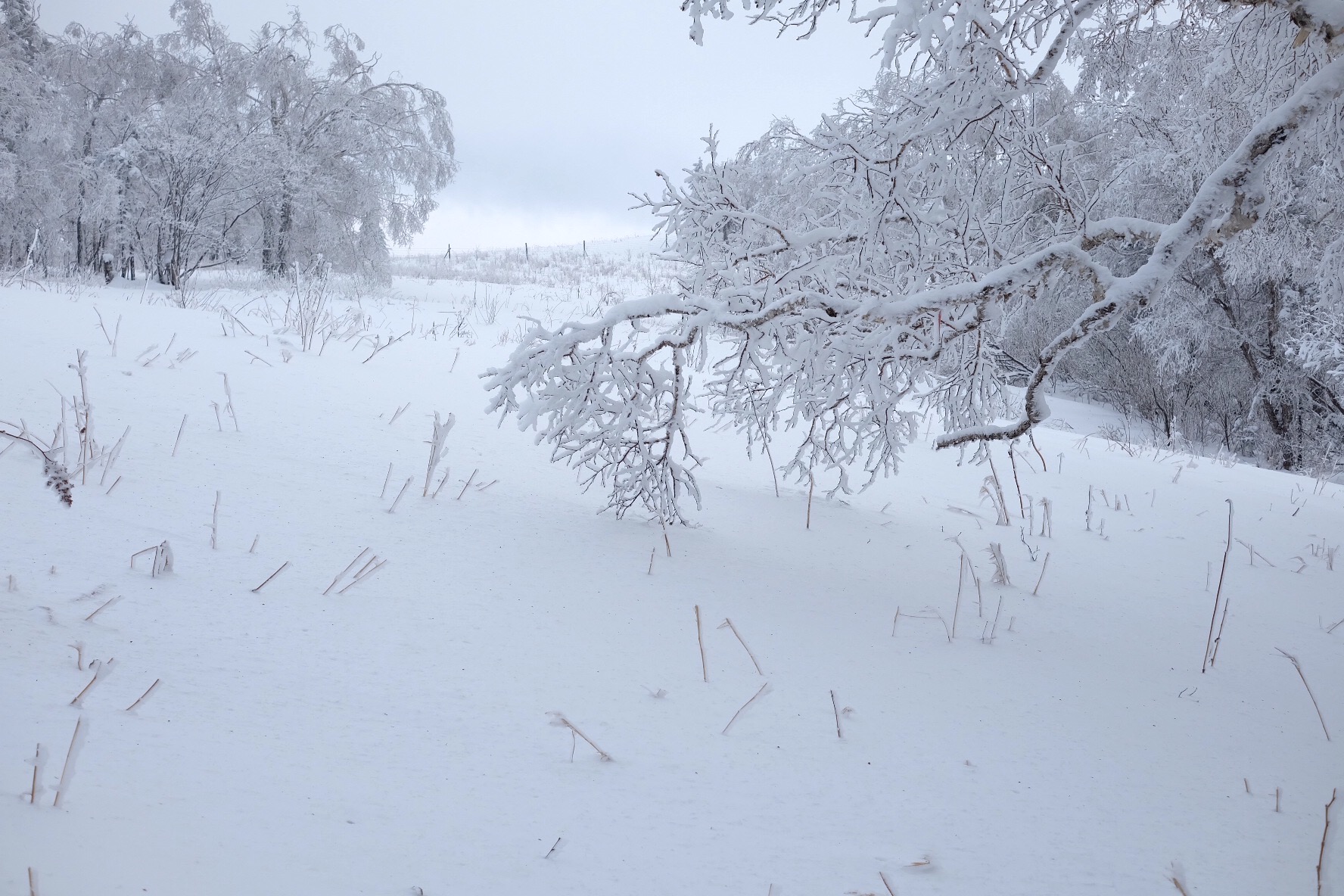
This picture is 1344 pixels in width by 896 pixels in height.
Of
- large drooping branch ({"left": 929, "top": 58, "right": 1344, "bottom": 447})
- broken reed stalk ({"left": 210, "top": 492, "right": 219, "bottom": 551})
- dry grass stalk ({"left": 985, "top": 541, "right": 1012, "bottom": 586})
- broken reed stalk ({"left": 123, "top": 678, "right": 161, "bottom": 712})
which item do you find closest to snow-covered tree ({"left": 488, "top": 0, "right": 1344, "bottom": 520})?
large drooping branch ({"left": 929, "top": 58, "right": 1344, "bottom": 447})

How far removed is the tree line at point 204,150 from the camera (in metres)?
12.0

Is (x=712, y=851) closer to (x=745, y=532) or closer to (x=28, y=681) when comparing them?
(x=28, y=681)

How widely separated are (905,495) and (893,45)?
211cm

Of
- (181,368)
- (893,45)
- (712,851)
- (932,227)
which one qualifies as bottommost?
(712,851)

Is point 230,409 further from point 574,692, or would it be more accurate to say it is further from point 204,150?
point 204,150

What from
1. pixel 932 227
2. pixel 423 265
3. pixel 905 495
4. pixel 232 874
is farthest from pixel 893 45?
pixel 423 265

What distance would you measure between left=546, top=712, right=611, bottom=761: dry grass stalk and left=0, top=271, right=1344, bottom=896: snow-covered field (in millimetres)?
15

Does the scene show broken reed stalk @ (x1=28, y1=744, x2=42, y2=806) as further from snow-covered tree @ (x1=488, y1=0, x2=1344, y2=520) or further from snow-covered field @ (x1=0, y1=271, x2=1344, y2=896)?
snow-covered tree @ (x1=488, y1=0, x2=1344, y2=520)

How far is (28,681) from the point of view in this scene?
1021 mm

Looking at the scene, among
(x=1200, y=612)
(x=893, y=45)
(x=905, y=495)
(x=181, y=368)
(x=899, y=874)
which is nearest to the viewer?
(x=899, y=874)

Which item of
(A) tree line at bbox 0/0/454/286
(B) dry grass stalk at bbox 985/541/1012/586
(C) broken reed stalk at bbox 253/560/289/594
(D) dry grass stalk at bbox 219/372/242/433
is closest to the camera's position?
(C) broken reed stalk at bbox 253/560/289/594

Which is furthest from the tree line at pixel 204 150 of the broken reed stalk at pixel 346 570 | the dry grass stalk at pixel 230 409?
the broken reed stalk at pixel 346 570

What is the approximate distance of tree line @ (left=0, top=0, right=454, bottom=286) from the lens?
39.4 feet

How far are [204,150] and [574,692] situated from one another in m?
12.7
